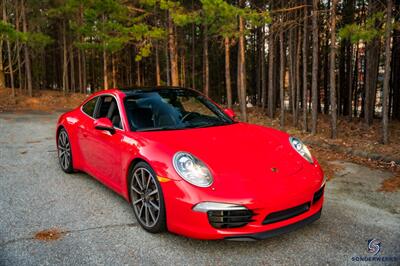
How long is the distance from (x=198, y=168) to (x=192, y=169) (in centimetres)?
6

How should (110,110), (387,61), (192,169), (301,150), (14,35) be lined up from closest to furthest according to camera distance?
1. (192,169)
2. (301,150)
3. (110,110)
4. (387,61)
5. (14,35)

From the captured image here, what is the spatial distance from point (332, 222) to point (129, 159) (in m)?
2.28

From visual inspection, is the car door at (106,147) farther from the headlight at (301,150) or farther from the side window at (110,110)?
the headlight at (301,150)

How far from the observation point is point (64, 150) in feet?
18.7

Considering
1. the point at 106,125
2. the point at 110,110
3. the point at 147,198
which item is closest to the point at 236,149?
the point at 147,198

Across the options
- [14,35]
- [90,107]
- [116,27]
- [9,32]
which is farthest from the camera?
[14,35]

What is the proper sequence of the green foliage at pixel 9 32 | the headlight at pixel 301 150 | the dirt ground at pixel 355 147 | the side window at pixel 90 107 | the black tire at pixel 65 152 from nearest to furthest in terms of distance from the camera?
the headlight at pixel 301 150, the side window at pixel 90 107, the black tire at pixel 65 152, the dirt ground at pixel 355 147, the green foliage at pixel 9 32

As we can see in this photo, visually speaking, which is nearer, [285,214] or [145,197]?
[285,214]

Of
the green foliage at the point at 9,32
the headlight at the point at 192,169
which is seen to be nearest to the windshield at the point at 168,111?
the headlight at the point at 192,169

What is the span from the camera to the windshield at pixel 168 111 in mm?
4121

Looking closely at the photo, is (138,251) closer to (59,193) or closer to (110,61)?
(59,193)

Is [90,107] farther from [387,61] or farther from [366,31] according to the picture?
[387,61]

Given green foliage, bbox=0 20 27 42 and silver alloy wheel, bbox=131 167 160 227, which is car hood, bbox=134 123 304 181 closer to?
Result: silver alloy wheel, bbox=131 167 160 227

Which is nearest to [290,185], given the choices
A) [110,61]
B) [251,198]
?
[251,198]
